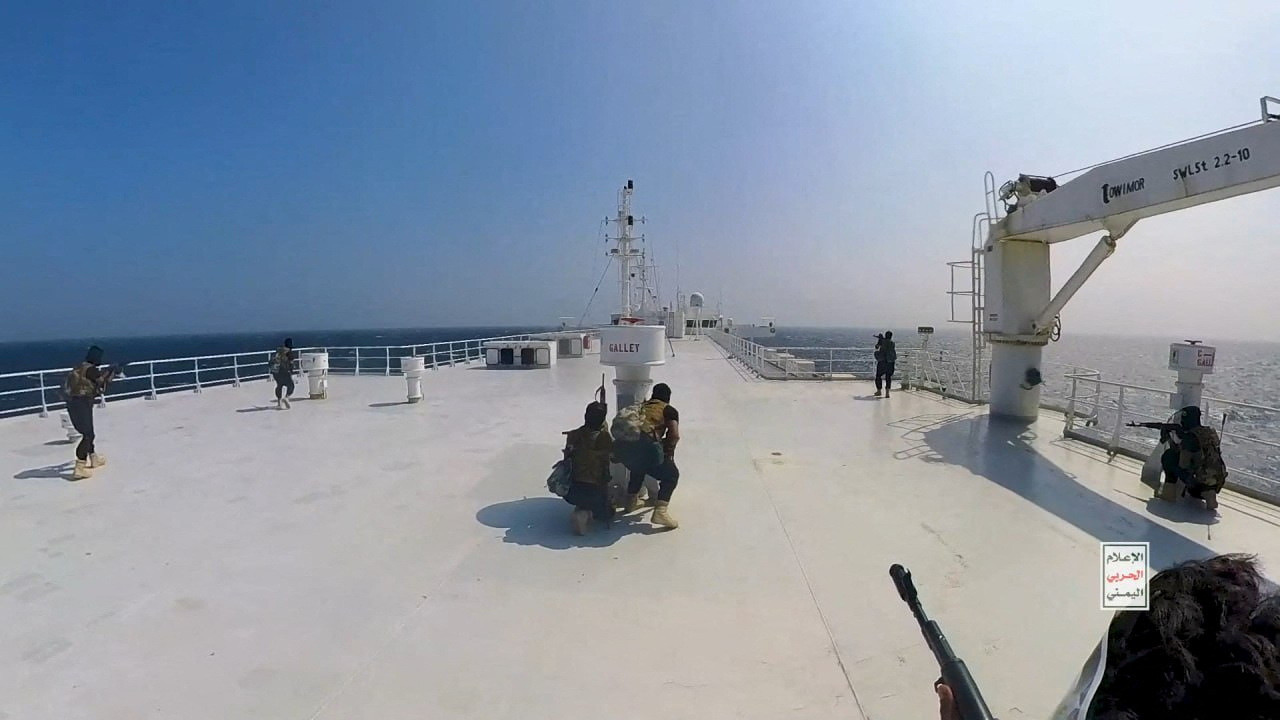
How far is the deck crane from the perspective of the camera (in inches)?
245

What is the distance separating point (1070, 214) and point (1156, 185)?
56.1 inches

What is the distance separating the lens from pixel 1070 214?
8.62m

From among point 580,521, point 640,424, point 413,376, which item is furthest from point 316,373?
point 640,424

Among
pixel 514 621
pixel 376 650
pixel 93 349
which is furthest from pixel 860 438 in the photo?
pixel 93 349

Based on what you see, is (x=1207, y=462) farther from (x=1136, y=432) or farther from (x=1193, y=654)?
(x=1193, y=654)

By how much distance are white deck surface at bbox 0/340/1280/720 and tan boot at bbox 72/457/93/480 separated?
0.13 meters

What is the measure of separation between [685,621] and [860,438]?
6390 millimetres

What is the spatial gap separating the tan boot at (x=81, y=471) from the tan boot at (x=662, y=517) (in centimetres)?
682

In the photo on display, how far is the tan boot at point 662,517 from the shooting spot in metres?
5.36

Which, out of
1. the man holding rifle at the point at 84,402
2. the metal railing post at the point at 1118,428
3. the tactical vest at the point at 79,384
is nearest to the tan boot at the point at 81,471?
the man holding rifle at the point at 84,402

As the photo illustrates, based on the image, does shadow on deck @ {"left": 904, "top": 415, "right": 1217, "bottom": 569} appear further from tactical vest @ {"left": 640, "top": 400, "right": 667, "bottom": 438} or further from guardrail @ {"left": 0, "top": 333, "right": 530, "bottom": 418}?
guardrail @ {"left": 0, "top": 333, "right": 530, "bottom": 418}

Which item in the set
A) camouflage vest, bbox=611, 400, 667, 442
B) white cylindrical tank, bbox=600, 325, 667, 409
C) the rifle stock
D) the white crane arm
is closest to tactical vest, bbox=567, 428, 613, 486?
camouflage vest, bbox=611, 400, 667, 442

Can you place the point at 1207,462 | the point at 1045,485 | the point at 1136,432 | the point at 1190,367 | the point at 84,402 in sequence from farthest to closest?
the point at 1136,432, the point at 84,402, the point at 1045,485, the point at 1190,367, the point at 1207,462

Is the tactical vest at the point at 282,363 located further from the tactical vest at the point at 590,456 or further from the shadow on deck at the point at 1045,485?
the shadow on deck at the point at 1045,485
